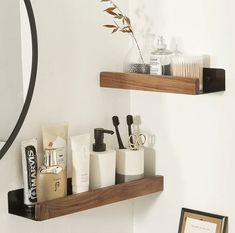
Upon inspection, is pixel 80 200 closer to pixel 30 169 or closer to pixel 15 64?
pixel 30 169

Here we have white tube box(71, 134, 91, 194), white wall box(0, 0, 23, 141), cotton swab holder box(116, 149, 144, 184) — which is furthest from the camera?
cotton swab holder box(116, 149, 144, 184)

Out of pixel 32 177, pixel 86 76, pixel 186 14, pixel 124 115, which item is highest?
pixel 186 14

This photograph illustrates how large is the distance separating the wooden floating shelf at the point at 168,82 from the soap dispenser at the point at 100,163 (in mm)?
131

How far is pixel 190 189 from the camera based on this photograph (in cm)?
144

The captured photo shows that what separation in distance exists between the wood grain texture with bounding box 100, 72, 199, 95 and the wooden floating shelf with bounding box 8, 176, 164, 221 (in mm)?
248

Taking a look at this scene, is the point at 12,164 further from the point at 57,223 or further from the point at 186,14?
the point at 186,14

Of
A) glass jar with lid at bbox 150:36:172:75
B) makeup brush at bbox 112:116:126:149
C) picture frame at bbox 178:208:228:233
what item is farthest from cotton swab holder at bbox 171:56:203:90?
picture frame at bbox 178:208:228:233

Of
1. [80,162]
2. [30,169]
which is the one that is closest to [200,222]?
[80,162]

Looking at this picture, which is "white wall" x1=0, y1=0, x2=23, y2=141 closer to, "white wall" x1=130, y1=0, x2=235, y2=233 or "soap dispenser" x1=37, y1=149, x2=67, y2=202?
"soap dispenser" x1=37, y1=149, x2=67, y2=202

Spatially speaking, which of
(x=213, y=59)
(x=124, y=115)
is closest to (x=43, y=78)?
(x=124, y=115)

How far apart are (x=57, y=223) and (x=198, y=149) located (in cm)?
39

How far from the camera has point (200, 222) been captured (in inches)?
55.5

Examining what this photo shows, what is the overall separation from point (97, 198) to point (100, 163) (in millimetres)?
85

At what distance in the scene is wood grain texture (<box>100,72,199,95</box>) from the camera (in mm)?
1270
